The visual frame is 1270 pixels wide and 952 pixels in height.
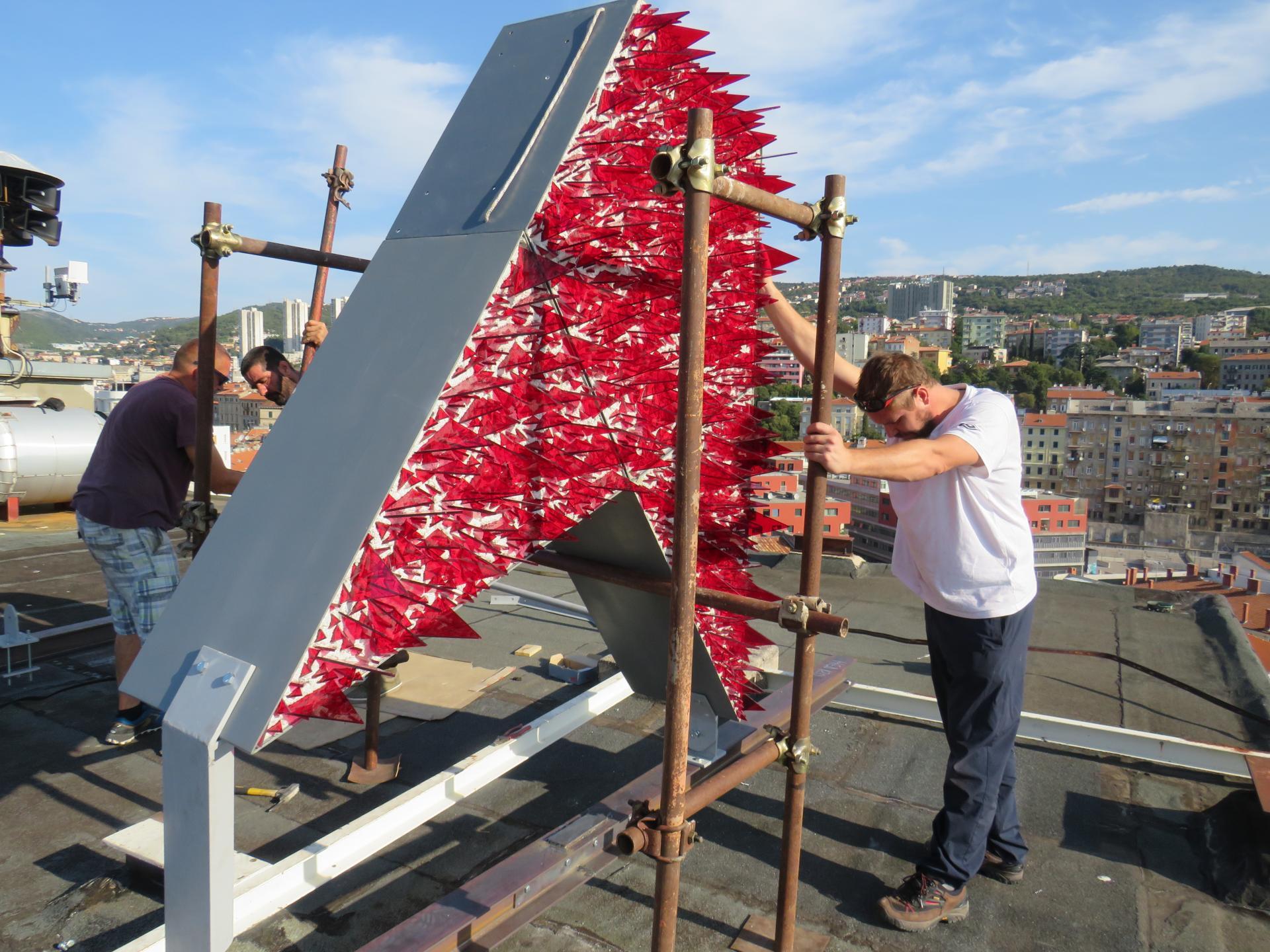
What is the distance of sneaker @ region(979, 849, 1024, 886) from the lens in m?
2.88

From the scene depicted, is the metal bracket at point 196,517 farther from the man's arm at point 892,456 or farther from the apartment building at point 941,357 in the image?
the apartment building at point 941,357

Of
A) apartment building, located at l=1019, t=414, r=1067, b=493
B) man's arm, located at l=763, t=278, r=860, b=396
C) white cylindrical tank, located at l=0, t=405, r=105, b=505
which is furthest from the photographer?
apartment building, located at l=1019, t=414, r=1067, b=493

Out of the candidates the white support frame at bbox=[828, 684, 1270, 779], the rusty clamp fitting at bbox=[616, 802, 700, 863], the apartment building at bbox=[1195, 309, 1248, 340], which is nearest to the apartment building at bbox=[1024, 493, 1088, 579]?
the white support frame at bbox=[828, 684, 1270, 779]

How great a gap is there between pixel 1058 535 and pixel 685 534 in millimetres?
56786

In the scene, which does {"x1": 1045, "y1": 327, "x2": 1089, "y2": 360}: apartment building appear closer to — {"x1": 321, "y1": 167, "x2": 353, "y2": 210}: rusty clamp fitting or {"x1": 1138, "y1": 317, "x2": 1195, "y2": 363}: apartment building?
{"x1": 1138, "y1": 317, "x2": 1195, "y2": 363}: apartment building

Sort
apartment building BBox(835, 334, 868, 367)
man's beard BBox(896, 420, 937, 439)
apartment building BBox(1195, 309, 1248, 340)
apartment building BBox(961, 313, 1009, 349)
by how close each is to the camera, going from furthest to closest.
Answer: apartment building BBox(961, 313, 1009, 349)
apartment building BBox(1195, 309, 1248, 340)
apartment building BBox(835, 334, 868, 367)
man's beard BBox(896, 420, 937, 439)

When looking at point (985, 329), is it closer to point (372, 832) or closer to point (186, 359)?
point (186, 359)

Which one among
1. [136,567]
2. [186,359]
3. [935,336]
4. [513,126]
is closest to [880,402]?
[513,126]

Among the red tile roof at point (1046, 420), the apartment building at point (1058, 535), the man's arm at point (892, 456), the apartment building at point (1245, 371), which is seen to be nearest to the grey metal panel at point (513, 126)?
the man's arm at point (892, 456)

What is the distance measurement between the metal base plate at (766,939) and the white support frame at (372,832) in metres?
1.03

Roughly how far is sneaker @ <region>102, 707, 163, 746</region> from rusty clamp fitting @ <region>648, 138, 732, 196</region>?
11.3 ft

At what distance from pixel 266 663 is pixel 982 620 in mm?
2089

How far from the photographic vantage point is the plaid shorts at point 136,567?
3.88m

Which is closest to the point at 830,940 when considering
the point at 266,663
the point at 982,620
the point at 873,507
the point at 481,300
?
the point at 982,620
